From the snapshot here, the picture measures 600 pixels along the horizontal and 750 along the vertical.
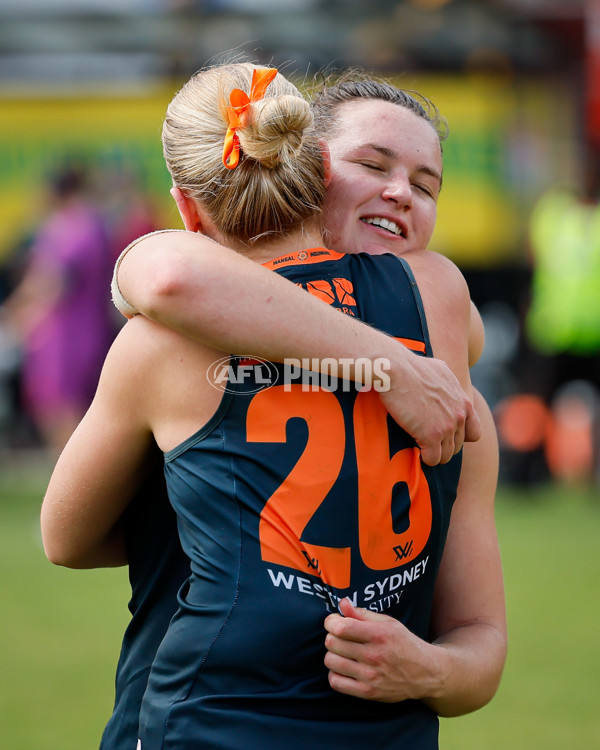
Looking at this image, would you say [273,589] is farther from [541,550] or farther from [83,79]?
[83,79]

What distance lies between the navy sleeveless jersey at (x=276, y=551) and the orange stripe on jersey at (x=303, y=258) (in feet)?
0.55

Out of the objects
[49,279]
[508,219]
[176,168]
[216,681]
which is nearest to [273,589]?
[216,681]

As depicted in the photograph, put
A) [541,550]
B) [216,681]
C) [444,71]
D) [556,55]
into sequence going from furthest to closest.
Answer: [556,55]
[444,71]
[541,550]
[216,681]

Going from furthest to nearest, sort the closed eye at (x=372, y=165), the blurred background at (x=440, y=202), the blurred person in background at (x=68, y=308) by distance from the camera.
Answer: the blurred person in background at (x=68, y=308), the blurred background at (x=440, y=202), the closed eye at (x=372, y=165)

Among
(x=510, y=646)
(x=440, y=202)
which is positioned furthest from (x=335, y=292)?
(x=440, y=202)

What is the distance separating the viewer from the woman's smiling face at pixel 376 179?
1813 mm

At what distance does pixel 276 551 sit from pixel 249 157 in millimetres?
585

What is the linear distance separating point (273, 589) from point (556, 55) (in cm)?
1145

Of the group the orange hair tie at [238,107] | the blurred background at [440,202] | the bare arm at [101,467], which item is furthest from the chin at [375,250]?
the blurred background at [440,202]

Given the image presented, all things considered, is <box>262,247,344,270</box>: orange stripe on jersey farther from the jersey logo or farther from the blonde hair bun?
the blonde hair bun

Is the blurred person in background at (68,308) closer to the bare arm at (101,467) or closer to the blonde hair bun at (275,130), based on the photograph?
the bare arm at (101,467)

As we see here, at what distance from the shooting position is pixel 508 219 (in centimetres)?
1037

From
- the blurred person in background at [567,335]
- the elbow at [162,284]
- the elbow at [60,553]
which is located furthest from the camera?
the blurred person in background at [567,335]

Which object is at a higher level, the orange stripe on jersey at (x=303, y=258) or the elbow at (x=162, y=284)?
the orange stripe on jersey at (x=303, y=258)
